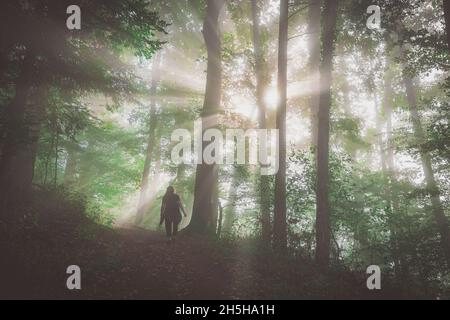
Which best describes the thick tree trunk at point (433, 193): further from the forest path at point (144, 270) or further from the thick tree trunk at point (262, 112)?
the thick tree trunk at point (262, 112)

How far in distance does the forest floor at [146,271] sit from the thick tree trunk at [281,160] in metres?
0.97

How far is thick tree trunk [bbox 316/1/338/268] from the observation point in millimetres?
10445

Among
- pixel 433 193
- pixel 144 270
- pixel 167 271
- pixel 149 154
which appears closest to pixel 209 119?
pixel 167 271

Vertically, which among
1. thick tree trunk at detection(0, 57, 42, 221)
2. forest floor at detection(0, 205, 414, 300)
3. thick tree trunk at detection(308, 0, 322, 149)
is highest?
thick tree trunk at detection(308, 0, 322, 149)

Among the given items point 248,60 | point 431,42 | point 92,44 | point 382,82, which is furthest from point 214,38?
point 382,82

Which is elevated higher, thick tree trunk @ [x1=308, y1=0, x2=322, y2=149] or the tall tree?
thick tree trunk @ [x1=308, y1=0, x2=322, y2=149]

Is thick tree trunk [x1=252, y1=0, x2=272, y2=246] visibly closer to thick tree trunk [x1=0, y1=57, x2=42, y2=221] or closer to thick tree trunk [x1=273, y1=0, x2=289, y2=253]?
thick tree trunk [x1=273, y1=0, x2=289, y2=253]

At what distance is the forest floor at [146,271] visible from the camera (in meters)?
6.75

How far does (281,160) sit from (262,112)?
4.61m

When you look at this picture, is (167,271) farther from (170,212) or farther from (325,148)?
(325,148)

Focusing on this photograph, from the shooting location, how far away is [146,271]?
8.00 metres

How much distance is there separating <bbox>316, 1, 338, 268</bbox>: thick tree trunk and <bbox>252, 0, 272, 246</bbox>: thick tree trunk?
6.71 ft

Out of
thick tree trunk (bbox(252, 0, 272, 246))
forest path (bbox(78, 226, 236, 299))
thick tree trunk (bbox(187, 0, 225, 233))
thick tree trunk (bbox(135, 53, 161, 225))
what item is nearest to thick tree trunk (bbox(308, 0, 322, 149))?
thick tree trunk (bbox(252, 0, 272, 246))

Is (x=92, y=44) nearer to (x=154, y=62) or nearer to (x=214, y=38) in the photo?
(x=214, y=38)
